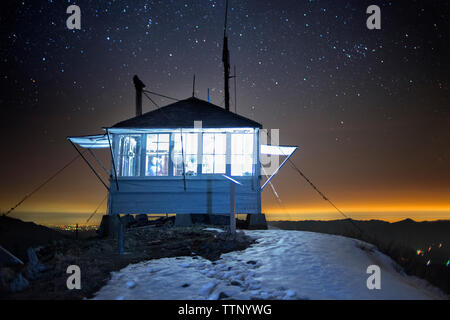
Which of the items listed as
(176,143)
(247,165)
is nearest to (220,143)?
(247,165)

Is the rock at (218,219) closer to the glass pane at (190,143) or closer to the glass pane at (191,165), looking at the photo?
the glass pane at (191,165)

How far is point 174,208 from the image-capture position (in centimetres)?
1015

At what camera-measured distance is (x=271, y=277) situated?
18.1 ft

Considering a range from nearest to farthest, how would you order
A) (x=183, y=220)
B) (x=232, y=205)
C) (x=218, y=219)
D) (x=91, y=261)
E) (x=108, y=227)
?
(x=91, y=261), (x=232, y=205), (x=108, y=227), (x=183, y=220), (x=218, y=219)

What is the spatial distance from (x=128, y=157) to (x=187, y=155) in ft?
7.95

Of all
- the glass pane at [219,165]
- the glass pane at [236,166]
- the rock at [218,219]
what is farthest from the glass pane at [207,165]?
the rock at [218,219]

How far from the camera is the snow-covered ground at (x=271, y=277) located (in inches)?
192

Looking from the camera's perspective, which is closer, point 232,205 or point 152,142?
point 232,205

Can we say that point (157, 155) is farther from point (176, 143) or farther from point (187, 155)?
point (187, 155)

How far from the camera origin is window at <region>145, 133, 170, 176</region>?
10648mm

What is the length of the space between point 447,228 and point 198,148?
71372 millimetres

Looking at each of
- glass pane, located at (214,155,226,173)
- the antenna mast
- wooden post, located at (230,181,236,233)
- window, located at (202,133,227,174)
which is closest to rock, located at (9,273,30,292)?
wooden post, located at (230,181,236,233)
